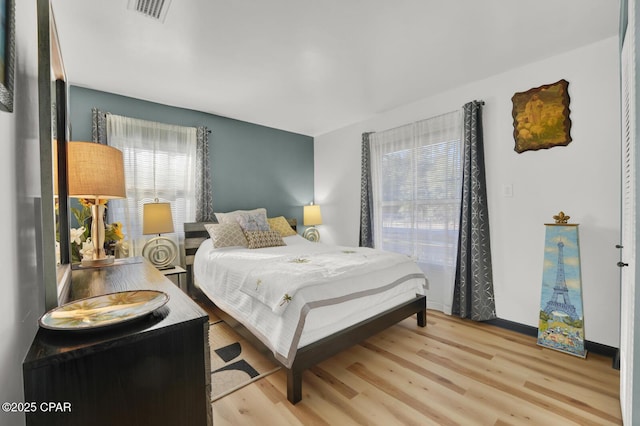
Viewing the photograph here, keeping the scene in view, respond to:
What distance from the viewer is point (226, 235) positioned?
321cm

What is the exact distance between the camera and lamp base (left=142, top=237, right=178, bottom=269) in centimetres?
315

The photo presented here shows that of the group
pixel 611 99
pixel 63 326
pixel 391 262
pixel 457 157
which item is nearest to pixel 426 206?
pixel 457 157

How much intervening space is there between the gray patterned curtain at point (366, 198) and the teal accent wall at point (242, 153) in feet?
4.09

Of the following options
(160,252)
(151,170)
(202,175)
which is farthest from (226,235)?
(151,170)

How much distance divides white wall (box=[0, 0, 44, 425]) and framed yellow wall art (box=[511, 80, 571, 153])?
3.31 metres

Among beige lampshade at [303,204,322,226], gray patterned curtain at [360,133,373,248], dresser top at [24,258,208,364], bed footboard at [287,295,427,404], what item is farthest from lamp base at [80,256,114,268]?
beige lampshade at [303,204,322,226]

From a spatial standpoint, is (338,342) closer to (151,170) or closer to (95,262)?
(95,262)

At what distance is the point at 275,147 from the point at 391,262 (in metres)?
2.83

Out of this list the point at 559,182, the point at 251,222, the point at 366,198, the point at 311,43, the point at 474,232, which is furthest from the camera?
the point at 366,198

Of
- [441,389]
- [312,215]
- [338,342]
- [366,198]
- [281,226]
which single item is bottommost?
[441,389]

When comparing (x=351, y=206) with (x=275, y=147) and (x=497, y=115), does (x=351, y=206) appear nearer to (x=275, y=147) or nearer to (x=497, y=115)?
(x=275, y=147)

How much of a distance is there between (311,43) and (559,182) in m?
2.42

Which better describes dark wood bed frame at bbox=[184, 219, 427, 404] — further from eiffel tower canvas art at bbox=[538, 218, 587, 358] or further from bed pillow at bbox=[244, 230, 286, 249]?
eiffel tower canvas art at bbox=[538, 218, 587, 358]

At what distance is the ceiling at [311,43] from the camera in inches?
73.0
